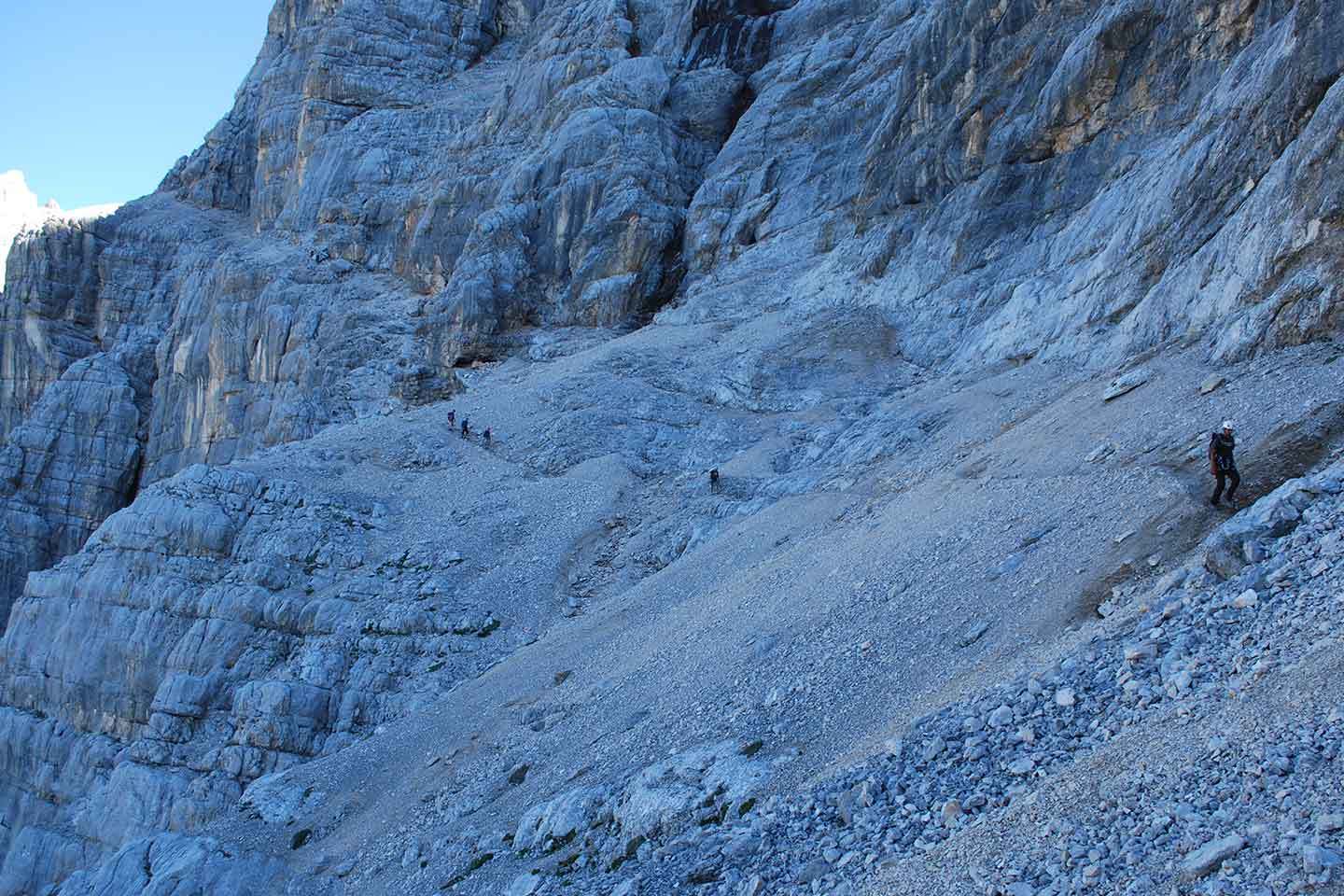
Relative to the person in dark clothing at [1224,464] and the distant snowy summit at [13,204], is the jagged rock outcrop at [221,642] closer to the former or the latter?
the person in dark clothing at [1224,464]

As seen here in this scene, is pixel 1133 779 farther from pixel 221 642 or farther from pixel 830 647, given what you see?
pixel 221 642

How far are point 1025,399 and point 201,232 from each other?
7666 centimetres

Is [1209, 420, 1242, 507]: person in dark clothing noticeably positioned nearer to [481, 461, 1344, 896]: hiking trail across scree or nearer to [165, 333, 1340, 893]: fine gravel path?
[165, 333, 1340, 893]: fine gravel path

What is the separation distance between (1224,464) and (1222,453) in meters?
0.17

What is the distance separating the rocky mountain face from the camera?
50.3 feet

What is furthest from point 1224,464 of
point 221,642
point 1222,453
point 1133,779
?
point 221,642

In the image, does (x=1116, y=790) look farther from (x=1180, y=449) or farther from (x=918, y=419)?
(x=918, y=419)

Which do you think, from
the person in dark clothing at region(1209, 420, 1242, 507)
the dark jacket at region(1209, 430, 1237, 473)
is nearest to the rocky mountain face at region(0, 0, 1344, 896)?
the person in dark clothing at region(1209, 420, 1242, 507)

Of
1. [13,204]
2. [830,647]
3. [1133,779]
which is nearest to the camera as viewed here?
[1133,779]

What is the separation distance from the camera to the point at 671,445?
129 feet

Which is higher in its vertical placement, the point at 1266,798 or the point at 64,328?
the point at 64,328

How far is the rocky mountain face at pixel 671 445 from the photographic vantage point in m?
15.3

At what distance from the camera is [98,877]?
20.9 m

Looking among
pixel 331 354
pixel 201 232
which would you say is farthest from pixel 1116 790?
pixel 201 232
